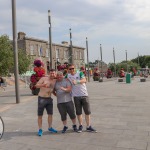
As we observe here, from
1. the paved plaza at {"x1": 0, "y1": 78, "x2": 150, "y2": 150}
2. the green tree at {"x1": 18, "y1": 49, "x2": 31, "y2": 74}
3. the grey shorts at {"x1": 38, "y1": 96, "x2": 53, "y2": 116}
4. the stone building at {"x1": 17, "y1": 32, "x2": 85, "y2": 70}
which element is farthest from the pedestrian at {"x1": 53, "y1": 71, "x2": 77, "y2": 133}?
the stone building at {"x1": 17, "y1": 32, "x2": 85, "y2": 70}

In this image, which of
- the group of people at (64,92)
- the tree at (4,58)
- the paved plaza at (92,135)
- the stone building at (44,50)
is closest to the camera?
the paved plaza at (92,135)

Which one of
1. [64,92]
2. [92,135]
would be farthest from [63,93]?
[92,135]

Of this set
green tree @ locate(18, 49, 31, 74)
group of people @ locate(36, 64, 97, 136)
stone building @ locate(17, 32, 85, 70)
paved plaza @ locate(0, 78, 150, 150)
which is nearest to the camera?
paved plaza @ locate(0, 78, 150, 150)

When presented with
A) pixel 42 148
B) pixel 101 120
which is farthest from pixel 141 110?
pixel 42 148

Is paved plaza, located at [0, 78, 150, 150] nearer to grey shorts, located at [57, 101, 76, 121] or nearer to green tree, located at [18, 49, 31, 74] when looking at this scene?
grey shorts, located at [57, 101, 76, 121]

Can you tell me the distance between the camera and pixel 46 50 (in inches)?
2247

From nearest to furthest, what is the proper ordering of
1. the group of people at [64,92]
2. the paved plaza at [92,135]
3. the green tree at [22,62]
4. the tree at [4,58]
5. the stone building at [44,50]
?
the paved plaza at [92,135] < the group of people at [64,92] < the tree at [4,58] < the green tree at [22,62] < the stone building at [44,50]

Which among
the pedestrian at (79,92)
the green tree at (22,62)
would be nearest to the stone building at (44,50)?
the green tree at (22,62)

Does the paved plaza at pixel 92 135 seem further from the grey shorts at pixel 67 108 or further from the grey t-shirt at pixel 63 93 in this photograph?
the grey t-shirt at pixel 63 93

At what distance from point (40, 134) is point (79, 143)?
3.65ft

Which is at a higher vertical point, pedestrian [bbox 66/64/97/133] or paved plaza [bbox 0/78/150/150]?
A: pedestrian [bbox 66/64/97/133]

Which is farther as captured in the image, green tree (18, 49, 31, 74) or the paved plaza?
green tree (18, 49, 31, 74)

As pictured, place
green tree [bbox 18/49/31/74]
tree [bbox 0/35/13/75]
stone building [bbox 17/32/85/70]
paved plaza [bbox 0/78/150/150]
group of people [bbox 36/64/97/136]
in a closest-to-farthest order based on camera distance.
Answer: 1. paved plaza [bbox 0/78/150/150]
2. group of people [bbox 36/64/97/136]
3. tree [bbox 0/35/13/75]
4. green tree [bbox 18/49/31/74]
5. stone building [bbox 17/32/85/70]

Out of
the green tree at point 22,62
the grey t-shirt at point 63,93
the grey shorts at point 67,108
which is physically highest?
the green tree at point 22,62
